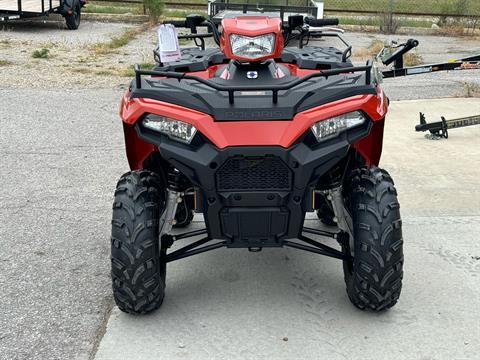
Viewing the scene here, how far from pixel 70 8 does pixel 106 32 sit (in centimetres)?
98

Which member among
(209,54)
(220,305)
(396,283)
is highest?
(209,54)

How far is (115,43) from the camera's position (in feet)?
43.5

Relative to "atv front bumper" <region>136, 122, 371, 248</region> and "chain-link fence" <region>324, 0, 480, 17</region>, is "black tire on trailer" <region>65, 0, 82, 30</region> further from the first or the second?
"atv front bumper" <region>136, 122, 371, 248</region>

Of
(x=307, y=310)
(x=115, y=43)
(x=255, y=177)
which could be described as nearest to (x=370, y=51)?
(x=115, y=43)

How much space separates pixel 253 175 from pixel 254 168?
0.12 feet

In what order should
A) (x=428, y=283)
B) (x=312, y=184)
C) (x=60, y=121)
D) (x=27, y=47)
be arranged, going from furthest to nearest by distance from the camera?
(x=27, y=47), (x=60, y=121), (x=428, y=283), (x=312, y=184)

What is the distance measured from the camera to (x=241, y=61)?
3.28 metres

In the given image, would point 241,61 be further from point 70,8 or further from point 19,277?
point 70,8

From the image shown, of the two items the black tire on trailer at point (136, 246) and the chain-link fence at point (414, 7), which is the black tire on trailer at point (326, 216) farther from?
the chain-link fence at point (414, 7)

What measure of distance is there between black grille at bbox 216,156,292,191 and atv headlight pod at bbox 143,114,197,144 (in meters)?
0.22

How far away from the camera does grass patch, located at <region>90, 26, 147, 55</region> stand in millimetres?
12430

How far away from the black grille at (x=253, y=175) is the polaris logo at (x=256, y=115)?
0.63 ft

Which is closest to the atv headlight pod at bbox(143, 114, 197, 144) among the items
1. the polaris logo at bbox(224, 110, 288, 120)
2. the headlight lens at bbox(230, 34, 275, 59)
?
the polaris logo at bbox(224, 110, 288, 120)

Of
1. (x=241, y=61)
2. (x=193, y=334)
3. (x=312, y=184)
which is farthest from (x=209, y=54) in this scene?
(x=193, y=334)
